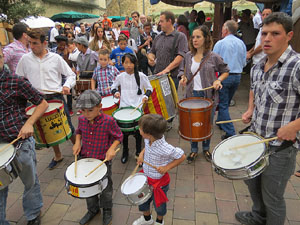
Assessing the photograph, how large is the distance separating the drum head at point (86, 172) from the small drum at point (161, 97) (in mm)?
1723

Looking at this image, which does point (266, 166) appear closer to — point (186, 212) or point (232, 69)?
point (186, 212)

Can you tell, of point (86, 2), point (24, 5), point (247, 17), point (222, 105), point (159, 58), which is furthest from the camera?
point (86, 2)

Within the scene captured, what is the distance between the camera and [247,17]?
24.8ft

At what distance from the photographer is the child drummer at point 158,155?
2.09 meters

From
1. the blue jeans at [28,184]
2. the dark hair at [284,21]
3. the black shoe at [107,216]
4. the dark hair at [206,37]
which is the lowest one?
the black shoe at [107,216]

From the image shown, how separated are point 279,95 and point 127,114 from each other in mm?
2156

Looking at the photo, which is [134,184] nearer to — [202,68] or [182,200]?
[182,200]

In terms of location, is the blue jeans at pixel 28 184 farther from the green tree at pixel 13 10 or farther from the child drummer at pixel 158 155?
→ the green tree at pixel 13 10

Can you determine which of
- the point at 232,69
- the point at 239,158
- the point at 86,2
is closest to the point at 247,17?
the point at 232,69

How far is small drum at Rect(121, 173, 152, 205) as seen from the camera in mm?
2031

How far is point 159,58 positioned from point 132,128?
182 centimetres

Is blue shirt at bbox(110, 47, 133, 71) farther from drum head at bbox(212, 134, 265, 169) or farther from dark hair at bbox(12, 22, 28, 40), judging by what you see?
drum head at bbox(212, 134, 265, 169)

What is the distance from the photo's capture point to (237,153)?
2066mm

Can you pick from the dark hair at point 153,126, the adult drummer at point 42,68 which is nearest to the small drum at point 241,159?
the dark hair at point 153,126
